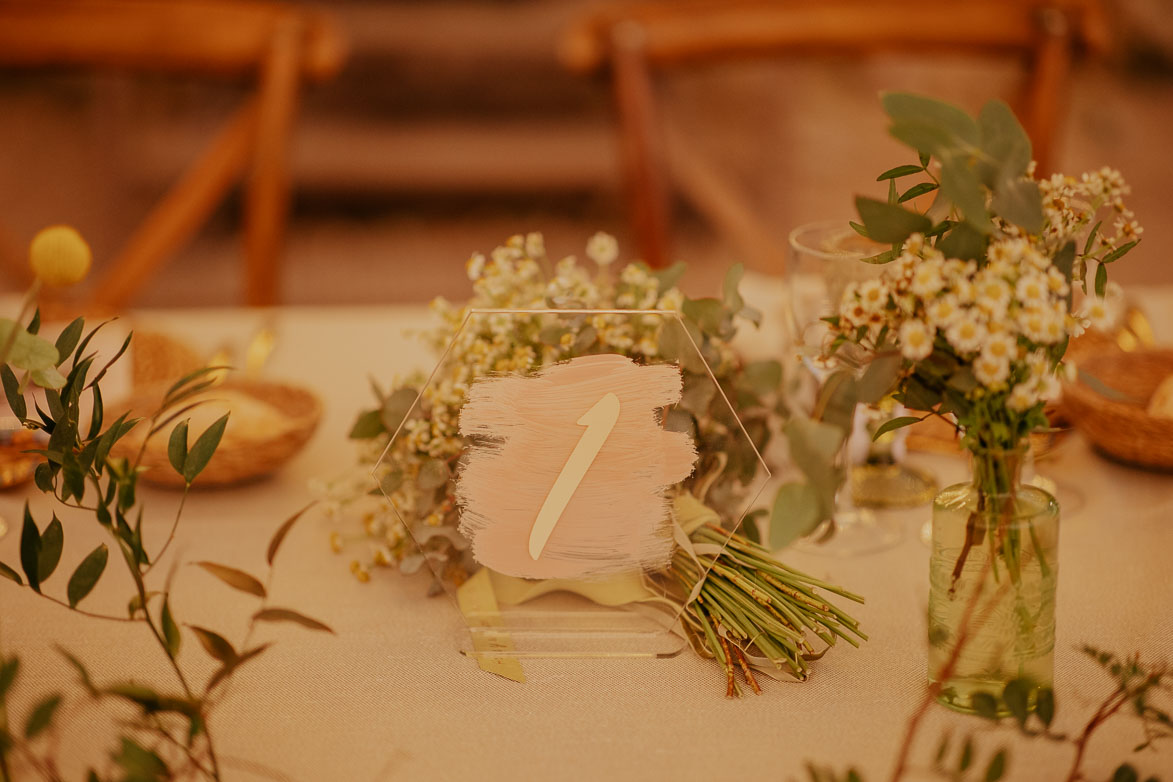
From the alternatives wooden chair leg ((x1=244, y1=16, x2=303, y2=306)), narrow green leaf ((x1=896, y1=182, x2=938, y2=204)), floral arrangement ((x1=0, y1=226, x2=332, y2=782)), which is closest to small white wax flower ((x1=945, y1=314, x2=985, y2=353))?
narrow green leaf ((x1=896, y1=182, x2=938, y2=204))

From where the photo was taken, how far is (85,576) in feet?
1.90

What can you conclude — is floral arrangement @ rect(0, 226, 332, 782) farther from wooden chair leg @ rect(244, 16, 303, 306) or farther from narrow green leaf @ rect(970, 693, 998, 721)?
wooden chair leg @ rect(244, 16, 303, 306)

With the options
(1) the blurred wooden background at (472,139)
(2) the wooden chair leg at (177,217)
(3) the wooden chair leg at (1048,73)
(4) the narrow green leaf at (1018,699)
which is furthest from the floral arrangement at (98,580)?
(1) the blurred wooden background at (472,139)

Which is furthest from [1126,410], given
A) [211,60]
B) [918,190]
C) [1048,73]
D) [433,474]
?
[211,60]

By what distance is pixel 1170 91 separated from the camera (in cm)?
488

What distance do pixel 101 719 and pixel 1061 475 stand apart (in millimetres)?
823

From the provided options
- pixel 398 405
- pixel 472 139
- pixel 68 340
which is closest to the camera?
pixel 68 340

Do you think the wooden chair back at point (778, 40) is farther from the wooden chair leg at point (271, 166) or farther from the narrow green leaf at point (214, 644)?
the narrow green leaf at point (214, 644)

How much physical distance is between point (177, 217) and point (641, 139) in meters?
0.81

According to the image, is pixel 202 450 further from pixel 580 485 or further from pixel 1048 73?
pixel 1048 73

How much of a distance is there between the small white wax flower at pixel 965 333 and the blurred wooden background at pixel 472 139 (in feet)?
11.6

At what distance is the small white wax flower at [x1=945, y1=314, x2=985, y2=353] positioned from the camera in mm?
530

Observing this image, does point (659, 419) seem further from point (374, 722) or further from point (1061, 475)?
point (1061, 475)

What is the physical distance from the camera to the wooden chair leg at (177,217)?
5.45 feet
